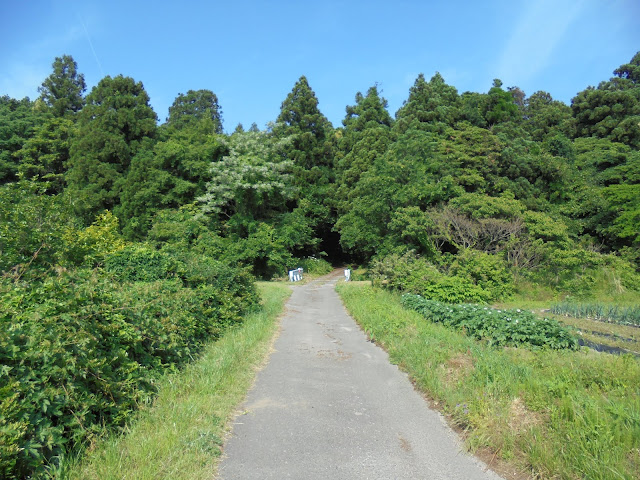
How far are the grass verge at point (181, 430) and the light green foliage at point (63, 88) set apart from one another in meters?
44.7

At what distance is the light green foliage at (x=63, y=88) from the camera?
4259cm

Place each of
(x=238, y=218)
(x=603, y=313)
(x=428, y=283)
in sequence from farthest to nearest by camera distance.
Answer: (x=238, y=218) < (x=428, y=283) < (x=603, y=313)

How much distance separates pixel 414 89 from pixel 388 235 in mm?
15785

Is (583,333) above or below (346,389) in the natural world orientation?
below

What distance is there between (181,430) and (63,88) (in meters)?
49.0

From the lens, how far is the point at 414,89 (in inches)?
1368

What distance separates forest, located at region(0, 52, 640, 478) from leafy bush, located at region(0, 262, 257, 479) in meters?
0.02

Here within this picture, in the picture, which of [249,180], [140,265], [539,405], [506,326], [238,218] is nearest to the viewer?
[539,405]

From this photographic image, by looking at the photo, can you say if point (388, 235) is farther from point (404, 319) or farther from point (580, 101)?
point (580, 101)

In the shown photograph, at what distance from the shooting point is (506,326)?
893cm

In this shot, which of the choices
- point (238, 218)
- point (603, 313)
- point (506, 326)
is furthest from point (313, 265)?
point (506, 326)

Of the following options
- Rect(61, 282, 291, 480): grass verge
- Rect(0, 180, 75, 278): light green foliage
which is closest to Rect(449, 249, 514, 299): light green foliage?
Rect(61, 282, 291, 480): grass verge

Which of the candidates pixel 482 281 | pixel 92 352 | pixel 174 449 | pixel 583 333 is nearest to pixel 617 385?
pixel 174 449

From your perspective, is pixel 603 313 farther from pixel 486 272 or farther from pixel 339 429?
pixel 339 429
